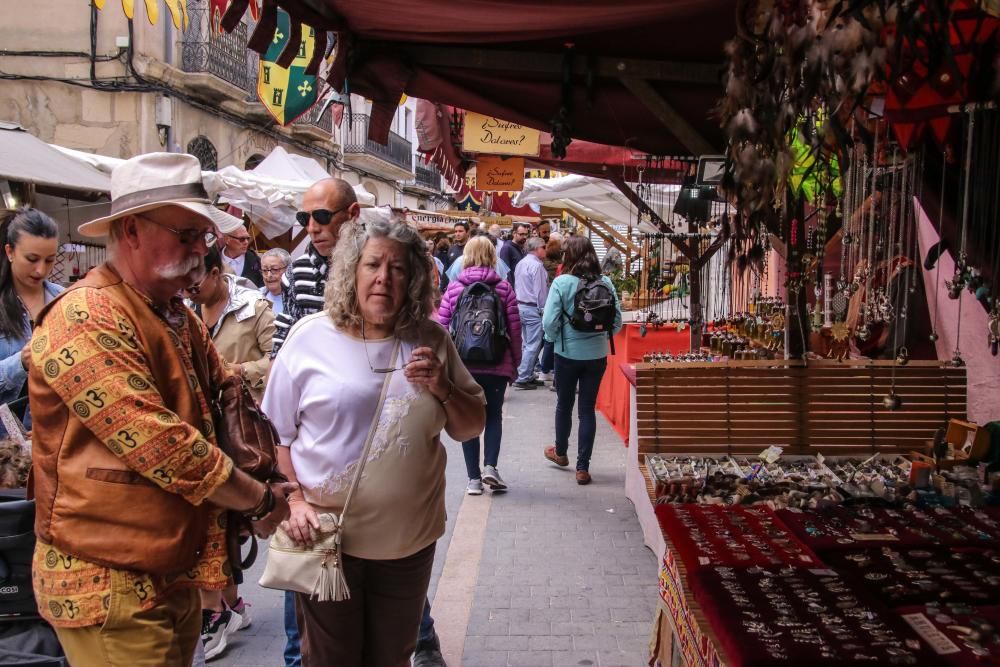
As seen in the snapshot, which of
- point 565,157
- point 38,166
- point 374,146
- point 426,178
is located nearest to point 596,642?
point 565,157

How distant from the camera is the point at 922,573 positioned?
8.13ft

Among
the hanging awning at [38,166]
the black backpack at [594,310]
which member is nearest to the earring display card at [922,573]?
the black backpack at [594,310]

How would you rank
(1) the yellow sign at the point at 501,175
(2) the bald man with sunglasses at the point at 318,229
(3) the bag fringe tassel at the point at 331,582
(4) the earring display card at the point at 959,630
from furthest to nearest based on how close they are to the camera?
1. (1) the yellow sign at the point at 501,175
2. (2) the bald man with sunglasses at the point at 318,229
3. (3) the bag fringe tassel at the point at 331,582
4. (4) the earring display card at the point at 959,630

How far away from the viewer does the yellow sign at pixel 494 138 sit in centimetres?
716

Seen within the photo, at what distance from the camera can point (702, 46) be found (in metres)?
3.92

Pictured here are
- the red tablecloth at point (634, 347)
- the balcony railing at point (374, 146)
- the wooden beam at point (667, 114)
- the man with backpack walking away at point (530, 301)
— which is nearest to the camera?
the wooden beam at point (667, 114)

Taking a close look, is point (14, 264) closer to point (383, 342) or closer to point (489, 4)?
point (383, 342)

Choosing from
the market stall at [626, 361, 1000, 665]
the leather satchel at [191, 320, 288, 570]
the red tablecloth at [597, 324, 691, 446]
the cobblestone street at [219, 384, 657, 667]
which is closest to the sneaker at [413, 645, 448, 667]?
the cobblestone street at [219, 384, 657, 667]

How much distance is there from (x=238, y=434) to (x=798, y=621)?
1.58 metres

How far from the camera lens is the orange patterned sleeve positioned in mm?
1786

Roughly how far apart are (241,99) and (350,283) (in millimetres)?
16862

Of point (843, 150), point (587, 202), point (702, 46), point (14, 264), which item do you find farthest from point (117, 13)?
point (843, 150)

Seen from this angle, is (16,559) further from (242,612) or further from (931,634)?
(931,634)

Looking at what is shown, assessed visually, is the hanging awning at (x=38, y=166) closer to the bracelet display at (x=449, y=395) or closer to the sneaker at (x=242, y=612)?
the sneaker at (x=242, y=612)
